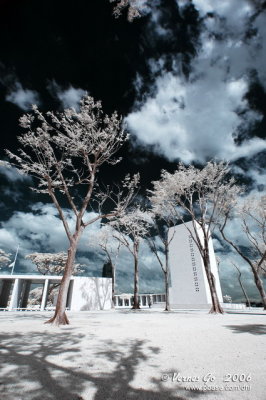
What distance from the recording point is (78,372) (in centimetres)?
343

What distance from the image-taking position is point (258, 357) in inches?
166

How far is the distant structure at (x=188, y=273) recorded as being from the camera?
4788cm

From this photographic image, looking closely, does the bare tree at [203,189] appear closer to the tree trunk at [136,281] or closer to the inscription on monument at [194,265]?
the tree trunk at [136,281]

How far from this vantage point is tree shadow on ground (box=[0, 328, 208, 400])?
2.71 m

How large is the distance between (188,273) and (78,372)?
172 ft

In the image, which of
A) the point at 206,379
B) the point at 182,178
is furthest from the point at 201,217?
the point at 206,379

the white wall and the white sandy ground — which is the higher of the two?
the white wall

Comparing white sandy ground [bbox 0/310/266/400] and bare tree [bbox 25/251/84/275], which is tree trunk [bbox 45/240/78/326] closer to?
white sandy ground [bbox 0/310/266/400]

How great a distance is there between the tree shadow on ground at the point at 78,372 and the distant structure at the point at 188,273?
48.0m

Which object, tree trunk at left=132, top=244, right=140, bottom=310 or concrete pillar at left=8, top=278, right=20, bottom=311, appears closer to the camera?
tree trunk at left=132, top=244, right=140, bottom=310

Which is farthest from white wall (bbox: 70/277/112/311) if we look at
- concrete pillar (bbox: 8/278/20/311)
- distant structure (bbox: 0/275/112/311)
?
concrete pillar (bbox: 8/278/20/311)

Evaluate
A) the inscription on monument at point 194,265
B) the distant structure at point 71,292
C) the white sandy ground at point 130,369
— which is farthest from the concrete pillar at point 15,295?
the inscription on monument at point 194,265

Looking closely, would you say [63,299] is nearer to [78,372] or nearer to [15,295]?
[78,372]

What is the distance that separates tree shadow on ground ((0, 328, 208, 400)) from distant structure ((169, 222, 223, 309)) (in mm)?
47973
